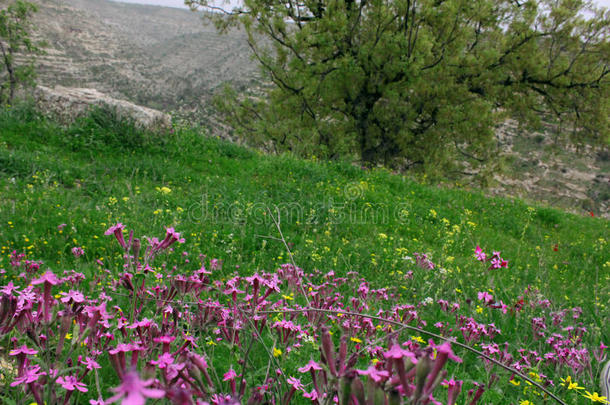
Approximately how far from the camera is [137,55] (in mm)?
70750

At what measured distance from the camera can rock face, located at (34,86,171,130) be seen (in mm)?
8836

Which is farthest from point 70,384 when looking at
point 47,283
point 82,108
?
point 82,108

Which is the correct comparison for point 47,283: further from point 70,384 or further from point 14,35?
point 14,35

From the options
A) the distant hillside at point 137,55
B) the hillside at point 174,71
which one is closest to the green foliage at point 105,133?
the hillside at point 174,71

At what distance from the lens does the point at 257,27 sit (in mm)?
→ 14602

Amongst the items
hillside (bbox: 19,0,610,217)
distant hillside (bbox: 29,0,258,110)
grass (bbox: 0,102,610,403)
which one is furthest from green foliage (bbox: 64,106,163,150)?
distant hillside (bbox: 29,0,258,110)

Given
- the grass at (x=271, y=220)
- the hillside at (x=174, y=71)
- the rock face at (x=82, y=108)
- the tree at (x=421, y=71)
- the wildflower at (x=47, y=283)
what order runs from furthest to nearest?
the hillside at (x=174, y=71), the tree at (x=421, y=71), the rock face at (x=82, y=108), the grass at (x=271, y=220), the wildflower at (x=47, y=283)

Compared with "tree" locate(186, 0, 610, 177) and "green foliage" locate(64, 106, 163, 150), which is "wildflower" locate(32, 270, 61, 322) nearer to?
"green foliage" locate(64, 106, 163, 150)

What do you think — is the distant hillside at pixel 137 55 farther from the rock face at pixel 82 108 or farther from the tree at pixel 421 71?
the rock face at pixel 82 108

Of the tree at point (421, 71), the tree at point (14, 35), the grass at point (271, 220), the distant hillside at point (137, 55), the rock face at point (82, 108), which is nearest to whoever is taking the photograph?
the grass at point (271, 220)

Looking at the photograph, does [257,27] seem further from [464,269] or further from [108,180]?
[464,269]

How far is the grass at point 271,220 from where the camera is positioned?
4.00m

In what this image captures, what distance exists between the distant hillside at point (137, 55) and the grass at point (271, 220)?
104 feet

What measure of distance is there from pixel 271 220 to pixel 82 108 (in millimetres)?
6344
